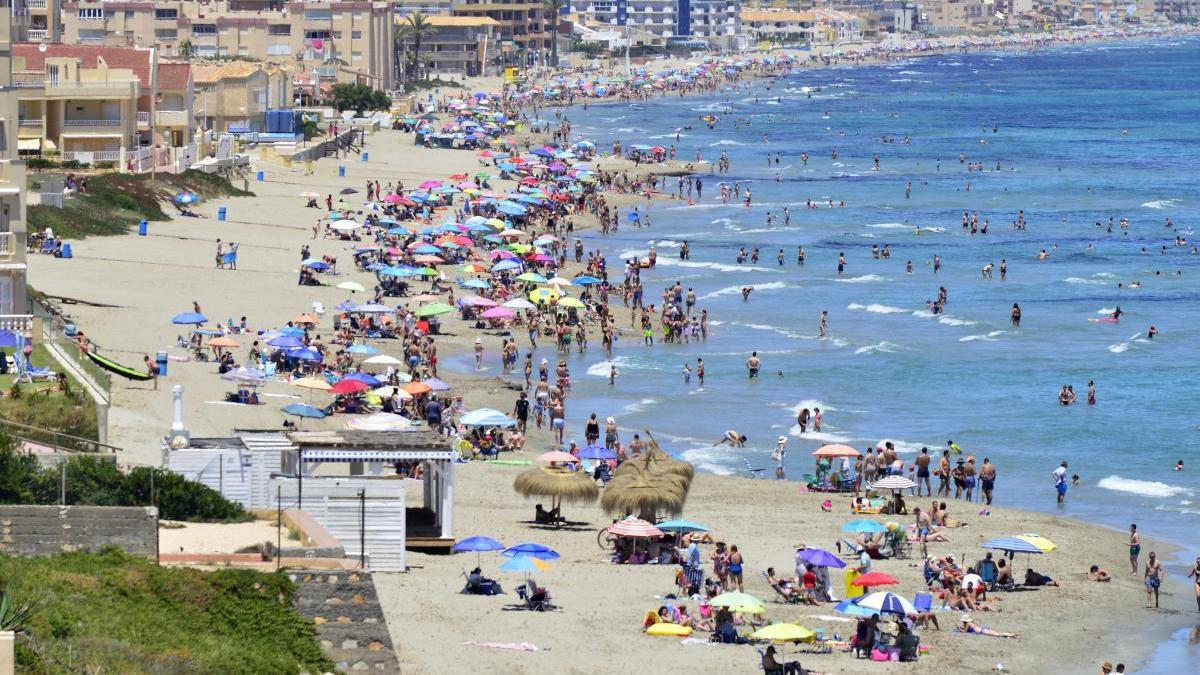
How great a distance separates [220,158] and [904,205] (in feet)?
101

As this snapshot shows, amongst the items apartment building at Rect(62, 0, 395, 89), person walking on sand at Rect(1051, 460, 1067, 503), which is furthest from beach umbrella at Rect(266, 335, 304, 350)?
apartment building at Rect(62, 0, 395, 89)

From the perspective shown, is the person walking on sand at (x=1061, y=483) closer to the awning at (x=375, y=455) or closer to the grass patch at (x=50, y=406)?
the awning at (x=375, y=455)

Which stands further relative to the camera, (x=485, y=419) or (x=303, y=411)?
(x=485, y=419)

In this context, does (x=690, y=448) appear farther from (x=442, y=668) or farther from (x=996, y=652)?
(x=442, y=668)

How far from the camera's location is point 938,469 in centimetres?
3825

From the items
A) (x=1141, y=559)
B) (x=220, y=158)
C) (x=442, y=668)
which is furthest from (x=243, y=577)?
(x=220, y=158)

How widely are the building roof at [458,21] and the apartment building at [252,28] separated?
43.1m

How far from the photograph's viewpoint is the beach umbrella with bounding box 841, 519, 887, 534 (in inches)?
1227

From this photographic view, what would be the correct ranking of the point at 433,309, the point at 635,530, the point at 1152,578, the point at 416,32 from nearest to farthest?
the point at 635,530
the point at 1152,578
the point at 433,309
the point at 416,32

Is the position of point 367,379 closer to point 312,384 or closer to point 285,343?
point 312,384

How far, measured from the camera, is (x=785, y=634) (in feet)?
81.5

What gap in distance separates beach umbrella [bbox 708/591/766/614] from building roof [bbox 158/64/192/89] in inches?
2256

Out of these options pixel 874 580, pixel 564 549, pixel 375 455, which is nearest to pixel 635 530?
pixel 564 549

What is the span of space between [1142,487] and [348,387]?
15.3 meters
